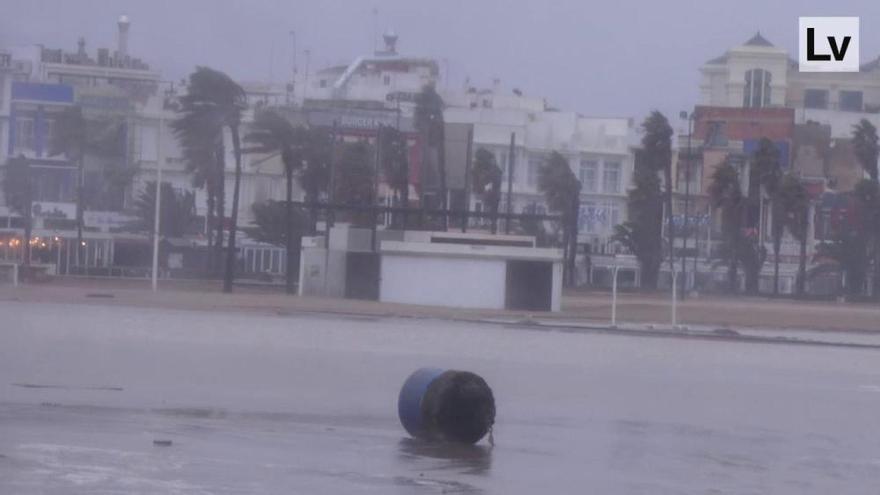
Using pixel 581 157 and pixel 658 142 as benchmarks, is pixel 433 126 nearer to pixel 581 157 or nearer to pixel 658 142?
pixel 658 142

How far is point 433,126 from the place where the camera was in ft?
270

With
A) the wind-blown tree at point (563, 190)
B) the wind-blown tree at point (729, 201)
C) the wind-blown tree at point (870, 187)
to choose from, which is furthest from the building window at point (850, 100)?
the wind-blown tree at point (563, 190)

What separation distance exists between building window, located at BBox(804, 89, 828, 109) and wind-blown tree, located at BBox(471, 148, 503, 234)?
1368 inches

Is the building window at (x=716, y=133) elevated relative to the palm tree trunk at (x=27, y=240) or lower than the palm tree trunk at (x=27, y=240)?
elevated

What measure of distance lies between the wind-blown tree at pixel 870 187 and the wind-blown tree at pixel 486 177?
21.6 metres

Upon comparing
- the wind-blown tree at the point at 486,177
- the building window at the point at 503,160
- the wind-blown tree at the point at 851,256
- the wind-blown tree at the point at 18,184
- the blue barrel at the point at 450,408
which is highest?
the building window at the point at 503,160

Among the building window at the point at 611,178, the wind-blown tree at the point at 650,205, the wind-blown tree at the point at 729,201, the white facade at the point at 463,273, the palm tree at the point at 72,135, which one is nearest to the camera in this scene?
the white facade at the point at 463,273

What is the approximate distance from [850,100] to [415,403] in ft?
357

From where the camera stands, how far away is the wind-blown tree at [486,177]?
9294 cm

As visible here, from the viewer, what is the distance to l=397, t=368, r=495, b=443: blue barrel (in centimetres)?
1605

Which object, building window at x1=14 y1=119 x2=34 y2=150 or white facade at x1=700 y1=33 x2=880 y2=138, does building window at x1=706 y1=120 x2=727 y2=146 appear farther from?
building window at x1=14 y1=119 x2=34 y2=150

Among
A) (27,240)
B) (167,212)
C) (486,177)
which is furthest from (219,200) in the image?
(486,177)

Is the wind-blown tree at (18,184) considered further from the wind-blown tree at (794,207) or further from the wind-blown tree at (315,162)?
the wind-blown tree at (794,207)

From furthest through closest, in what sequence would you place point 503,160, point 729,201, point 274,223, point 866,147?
point 503,160, point 866,147, point 729,201, point 274,223
